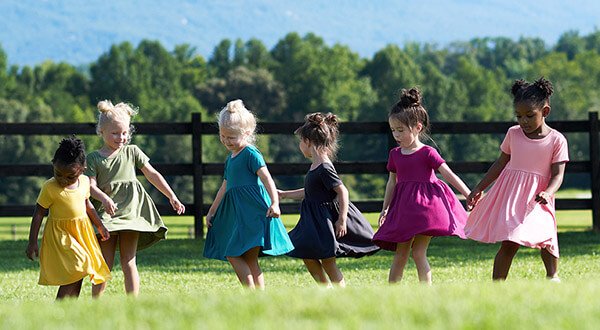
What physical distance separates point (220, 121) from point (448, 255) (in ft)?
19.1

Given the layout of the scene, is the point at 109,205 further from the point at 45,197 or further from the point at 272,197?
the point at 272,197

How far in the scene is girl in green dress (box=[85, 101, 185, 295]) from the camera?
766 centimetres

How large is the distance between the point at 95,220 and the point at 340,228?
167 centimetres

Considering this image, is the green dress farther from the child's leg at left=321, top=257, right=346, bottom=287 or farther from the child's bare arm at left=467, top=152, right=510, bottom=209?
the child's bare arm at left=467, top=152, right=510, bottom=209

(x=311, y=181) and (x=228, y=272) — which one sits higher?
(x=311, y=181)

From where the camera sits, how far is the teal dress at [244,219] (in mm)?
7652

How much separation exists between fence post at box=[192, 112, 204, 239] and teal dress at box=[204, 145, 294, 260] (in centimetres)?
695

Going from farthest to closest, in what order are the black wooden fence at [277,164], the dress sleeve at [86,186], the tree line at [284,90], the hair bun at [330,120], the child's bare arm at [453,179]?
the tree line at [284,90]
the black wooden fence at [277,164]
the hair bun at [330,120]
the child's bare arm at [453,179]
the dress sleeve at [86,186]

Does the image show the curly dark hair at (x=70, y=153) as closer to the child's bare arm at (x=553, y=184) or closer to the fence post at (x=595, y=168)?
the child's bare arm at (x=553, y=184)

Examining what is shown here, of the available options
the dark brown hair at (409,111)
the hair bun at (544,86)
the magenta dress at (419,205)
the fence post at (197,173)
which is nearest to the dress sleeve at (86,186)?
the magenta dress at (419,205)

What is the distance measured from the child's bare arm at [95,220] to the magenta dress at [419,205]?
1.80 metres

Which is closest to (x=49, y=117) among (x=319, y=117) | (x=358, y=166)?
(x=358, y=166)

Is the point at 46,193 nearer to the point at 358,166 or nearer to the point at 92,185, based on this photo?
the point at 92,185

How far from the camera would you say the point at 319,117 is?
319 inches
